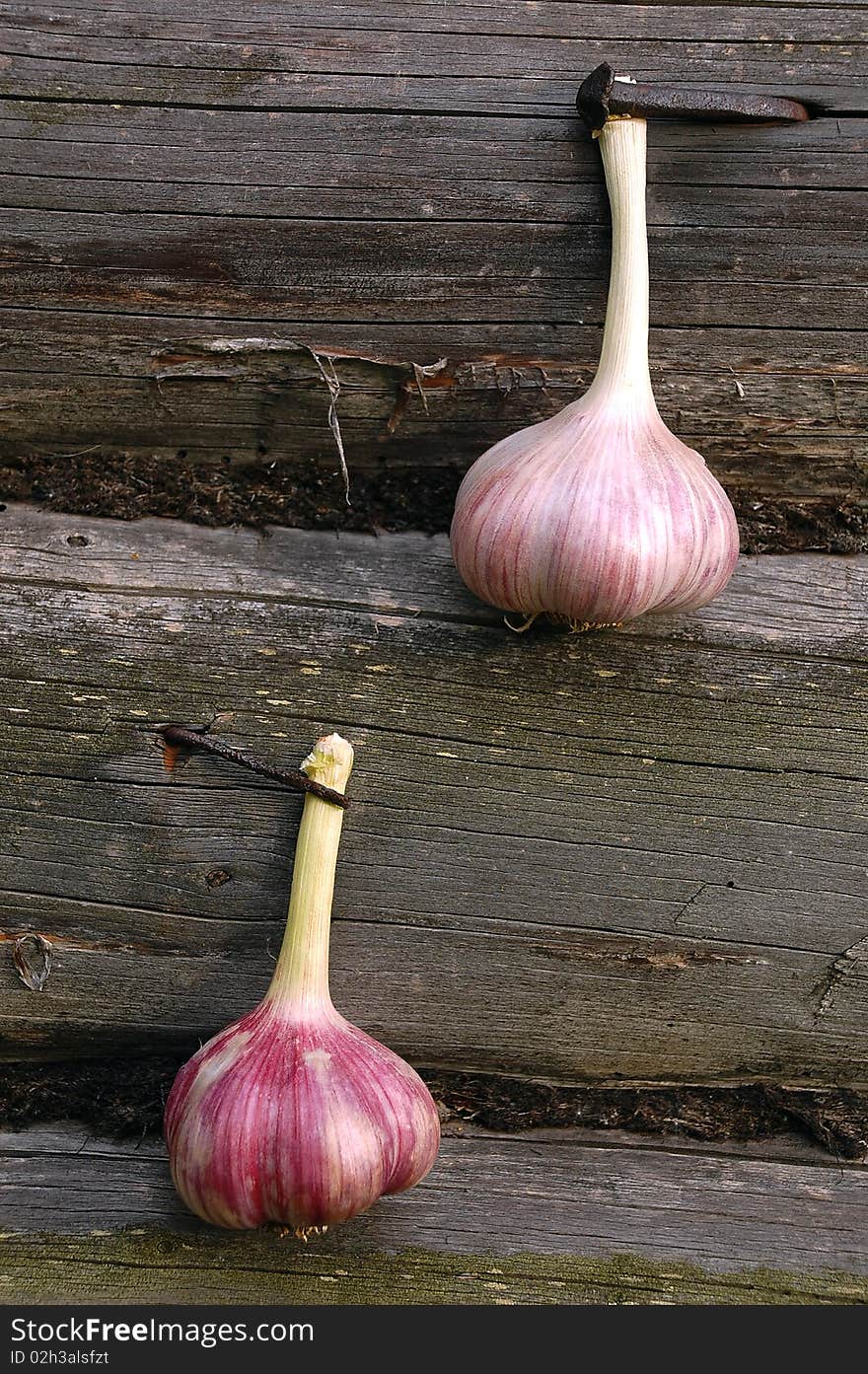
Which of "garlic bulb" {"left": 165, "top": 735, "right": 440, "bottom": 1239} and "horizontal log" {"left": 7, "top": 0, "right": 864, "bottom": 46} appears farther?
"horizontal log" {"left": 7, "top": 0, "right": 864, "bottom": 46}

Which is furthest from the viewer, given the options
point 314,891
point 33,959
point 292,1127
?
point 33,959

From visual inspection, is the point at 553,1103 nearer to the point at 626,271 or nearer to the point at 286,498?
the point at 286,498

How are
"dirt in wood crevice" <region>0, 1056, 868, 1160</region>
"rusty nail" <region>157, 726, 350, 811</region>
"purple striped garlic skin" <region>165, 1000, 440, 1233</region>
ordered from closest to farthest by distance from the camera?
"purple striped garlic skin" <region>165, 1000, 440, 1233</region> → "rusty nail" <region>157, 726, 350, 811</region> → "dirt in wood crevice" <region>0, 1056, 868, 1160</region>

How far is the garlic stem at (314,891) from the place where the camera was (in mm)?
1011

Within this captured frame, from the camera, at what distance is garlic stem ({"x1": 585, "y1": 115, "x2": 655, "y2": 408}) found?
100cm

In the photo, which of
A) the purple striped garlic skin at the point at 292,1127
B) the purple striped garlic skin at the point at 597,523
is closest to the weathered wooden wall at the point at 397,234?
the purple striped garlic skin at the point at 597,523

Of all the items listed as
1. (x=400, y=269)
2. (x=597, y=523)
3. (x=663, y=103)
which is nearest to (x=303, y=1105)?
(x=597, y=523)

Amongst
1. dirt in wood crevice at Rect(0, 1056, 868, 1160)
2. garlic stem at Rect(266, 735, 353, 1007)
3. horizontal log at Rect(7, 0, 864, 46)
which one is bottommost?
dirt in wood crevice at Rect(0, 1056, 868, 1160)

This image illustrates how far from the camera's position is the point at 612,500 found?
3.07 feet

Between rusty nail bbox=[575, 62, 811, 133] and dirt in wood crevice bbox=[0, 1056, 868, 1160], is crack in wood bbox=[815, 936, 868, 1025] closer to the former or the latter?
dirt in wood crevice bbox=[0, 1056, 868, 1160]

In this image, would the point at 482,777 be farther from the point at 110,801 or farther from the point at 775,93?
the point at 775,93

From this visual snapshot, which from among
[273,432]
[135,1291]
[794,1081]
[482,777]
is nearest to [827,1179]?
[794,1081]

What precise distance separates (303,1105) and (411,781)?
347 mm

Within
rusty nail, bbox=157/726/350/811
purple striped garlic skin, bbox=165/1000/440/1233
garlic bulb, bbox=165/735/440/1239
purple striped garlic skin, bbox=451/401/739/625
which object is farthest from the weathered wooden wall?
purple striped garlic skin, bbox=165/1000/440/1233
